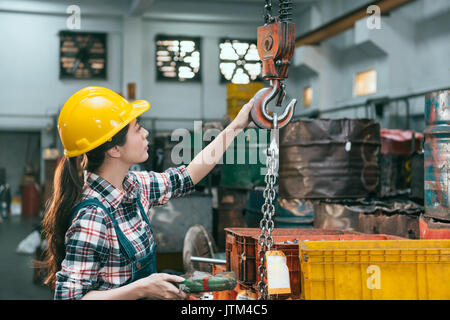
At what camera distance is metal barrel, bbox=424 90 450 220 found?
2793mm

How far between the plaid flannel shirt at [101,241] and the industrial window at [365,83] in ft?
30.2

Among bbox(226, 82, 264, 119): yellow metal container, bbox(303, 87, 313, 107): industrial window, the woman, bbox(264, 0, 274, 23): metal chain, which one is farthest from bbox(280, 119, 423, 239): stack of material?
bbox(303, 87, 313, 107): industrial window

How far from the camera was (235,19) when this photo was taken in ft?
45.9

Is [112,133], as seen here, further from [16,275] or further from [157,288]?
[16,275]

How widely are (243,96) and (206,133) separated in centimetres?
294

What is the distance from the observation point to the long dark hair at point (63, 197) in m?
1.98

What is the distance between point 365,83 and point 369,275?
969cm

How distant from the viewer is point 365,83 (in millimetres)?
10992

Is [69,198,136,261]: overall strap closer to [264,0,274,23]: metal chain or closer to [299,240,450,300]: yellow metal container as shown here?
[299,240,450,300]: yellow metal container

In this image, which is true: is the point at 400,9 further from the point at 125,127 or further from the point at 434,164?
the point at 125,127

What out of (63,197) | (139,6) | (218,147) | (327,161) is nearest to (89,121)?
(63,197)

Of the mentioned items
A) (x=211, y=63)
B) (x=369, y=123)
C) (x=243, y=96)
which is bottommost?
(x=369, y=123)

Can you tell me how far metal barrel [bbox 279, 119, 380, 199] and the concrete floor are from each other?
8.59 feet
